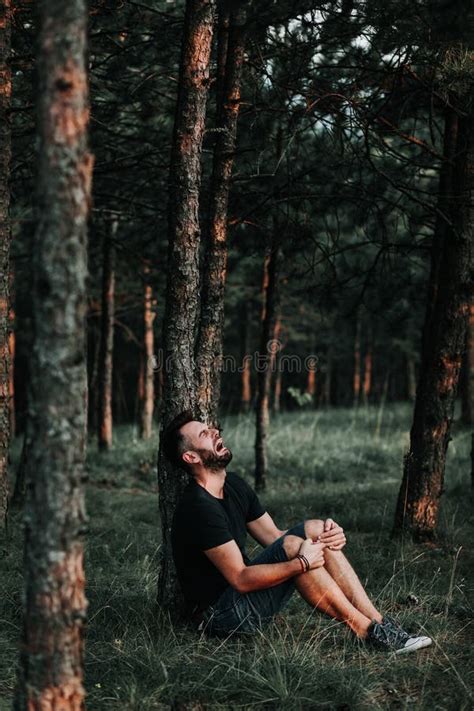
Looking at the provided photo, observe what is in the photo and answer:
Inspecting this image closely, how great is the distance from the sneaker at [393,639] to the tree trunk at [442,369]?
269 cm

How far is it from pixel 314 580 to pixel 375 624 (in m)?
0.46

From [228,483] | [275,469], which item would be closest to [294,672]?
[228,483]

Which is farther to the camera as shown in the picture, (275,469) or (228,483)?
(275,469)

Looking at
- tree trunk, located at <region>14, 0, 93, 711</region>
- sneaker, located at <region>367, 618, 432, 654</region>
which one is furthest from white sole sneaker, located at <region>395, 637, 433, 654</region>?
tree trunk, located at <region>14, 0, 93, 711</region>

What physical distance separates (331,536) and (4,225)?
13.5ft

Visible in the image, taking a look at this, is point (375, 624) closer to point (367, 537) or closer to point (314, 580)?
point (314, 580)

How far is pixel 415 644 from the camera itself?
4086 millimetres

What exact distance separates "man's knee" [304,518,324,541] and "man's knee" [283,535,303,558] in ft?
0.28

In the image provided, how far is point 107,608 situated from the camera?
4.73 meters

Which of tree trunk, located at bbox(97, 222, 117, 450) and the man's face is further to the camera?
tree trunk, located at bbox(97, 222, 117, 450)

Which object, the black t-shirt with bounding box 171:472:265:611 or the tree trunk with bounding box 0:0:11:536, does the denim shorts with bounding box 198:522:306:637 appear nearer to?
the black t-shirt with bounding box 171:472:265:611

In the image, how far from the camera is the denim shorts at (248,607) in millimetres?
4102

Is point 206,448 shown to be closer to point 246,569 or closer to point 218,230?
point 246,569

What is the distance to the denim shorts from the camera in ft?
13.5
